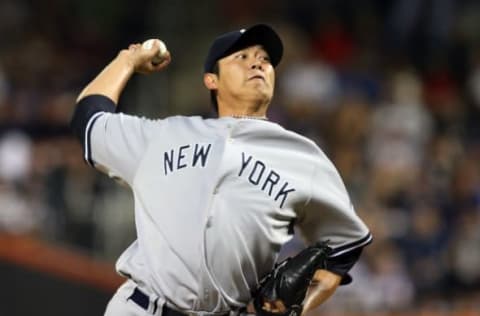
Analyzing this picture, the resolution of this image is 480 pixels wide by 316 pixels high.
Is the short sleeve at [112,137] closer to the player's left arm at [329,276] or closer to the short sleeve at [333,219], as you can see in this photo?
the short sleeve at [333,219]

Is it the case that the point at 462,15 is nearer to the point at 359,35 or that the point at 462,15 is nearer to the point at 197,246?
the point at 359,35

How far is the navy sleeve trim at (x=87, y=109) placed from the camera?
3873mm

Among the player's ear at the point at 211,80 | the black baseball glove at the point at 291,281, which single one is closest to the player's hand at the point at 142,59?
the player's ear at the point at 211,80

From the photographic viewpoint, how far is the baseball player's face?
12.8ft

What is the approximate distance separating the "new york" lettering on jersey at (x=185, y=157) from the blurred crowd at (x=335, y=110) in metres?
3.77

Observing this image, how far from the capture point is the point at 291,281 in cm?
359

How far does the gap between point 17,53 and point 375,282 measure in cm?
392

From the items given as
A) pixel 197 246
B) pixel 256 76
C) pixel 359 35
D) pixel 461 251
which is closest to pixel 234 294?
pixel 197 246

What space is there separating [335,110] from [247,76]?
16.5ft

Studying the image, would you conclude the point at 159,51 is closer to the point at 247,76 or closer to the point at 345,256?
the point at 247,76

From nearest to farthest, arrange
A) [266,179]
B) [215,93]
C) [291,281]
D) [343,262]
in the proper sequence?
[291,281] < [266,179] < [343,262] < [215,93]

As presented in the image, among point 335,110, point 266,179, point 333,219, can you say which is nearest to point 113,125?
point 266,179

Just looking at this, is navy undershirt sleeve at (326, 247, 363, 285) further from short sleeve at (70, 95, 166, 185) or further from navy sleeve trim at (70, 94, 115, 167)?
navy sleeve trim at (70, 94, 115, 167)

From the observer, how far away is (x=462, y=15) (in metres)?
9.93
